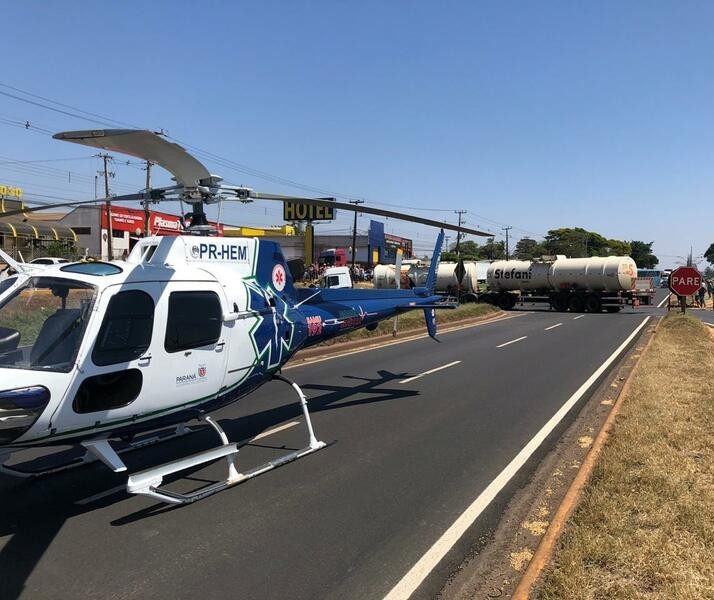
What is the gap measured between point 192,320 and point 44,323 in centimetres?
131

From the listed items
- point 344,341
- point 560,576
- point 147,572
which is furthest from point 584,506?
point 344,341

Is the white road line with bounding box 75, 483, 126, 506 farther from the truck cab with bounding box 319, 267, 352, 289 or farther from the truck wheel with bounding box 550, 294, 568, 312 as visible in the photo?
the truck wheel with bounding box 550, 294, 568, 312

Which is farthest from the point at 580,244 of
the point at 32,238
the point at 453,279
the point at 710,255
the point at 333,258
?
the point at 32,238

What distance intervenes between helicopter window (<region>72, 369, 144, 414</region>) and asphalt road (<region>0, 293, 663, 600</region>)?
3.25ft

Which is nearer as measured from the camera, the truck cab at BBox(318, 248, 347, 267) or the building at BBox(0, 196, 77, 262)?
the building at BBox(0, 196, 77, 262)

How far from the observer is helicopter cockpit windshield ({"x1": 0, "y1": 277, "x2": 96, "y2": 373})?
445cm

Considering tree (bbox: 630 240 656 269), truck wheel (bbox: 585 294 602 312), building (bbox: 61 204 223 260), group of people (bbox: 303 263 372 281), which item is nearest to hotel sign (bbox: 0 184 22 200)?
building (bbox: 61 204 223 260)

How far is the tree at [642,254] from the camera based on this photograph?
149525 millimetres

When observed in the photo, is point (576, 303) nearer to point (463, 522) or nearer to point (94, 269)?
point (463, 522)

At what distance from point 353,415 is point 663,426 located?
413 centimetres

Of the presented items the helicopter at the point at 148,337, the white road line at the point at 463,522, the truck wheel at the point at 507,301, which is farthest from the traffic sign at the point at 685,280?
the truck wheel at the point at 507,301

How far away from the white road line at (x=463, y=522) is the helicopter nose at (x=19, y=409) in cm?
295

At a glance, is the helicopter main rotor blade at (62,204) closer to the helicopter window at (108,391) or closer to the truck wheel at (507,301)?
the helicopter window at (108,391)

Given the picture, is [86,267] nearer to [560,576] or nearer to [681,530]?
[560,576]
